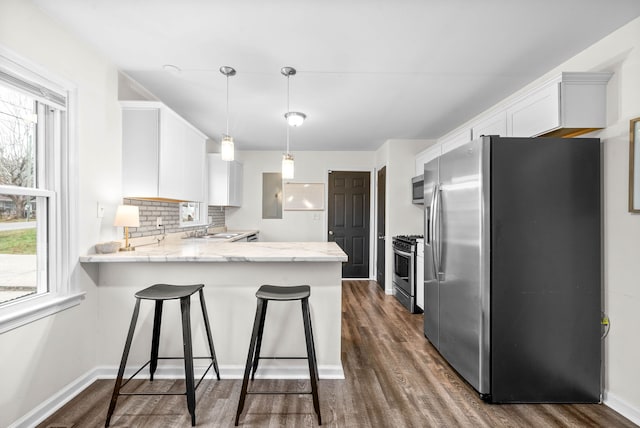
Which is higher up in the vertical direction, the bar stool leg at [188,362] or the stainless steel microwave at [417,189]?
the stainless steel microwave at [417,189]

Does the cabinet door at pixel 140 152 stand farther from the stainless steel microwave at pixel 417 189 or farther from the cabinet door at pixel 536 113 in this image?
the stainless steel microwave at pixel 417 189

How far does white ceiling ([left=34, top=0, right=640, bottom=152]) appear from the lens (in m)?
1.76

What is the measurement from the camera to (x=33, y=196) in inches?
74.6

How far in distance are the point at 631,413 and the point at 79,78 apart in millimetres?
4131

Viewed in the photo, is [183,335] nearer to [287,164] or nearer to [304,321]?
[304,321]

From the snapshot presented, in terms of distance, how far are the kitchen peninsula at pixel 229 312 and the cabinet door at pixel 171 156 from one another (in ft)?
2.34

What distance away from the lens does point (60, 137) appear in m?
2.04

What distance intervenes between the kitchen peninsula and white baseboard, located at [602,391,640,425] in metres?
1.75

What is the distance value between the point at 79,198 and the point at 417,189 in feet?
12.8

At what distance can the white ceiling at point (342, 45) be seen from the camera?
1.76 m

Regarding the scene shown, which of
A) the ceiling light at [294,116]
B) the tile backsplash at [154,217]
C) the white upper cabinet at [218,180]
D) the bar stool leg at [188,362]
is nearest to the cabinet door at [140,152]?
the tile backsplash at [154,217]

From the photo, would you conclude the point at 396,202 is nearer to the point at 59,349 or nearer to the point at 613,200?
the point at 613,200

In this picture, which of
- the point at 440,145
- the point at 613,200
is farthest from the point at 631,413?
the point at 440,145

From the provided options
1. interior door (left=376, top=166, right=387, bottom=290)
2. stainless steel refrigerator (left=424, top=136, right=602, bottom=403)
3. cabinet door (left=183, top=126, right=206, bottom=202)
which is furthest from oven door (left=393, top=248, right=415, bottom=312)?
cabinet door (left=183, top=126, right=206, bottom=202)
